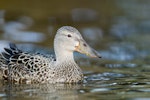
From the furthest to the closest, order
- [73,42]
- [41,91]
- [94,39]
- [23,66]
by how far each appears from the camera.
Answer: [94,39]
[23,66]
[73,42]
[41,91]

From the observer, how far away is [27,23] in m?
19.7

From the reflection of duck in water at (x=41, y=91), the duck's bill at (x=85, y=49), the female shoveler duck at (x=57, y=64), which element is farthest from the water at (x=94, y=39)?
the duck's bill at (x=85, y=49)

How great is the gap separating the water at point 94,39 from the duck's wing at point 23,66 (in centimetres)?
28

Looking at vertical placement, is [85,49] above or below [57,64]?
above

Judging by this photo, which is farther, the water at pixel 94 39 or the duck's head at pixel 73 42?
the duck's head at pixel 73 42

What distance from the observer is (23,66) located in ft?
39.7

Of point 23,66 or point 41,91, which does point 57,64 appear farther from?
point 41,91

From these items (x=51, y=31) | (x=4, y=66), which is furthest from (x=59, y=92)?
(x=51, y=31)

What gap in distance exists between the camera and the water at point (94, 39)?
10819mm

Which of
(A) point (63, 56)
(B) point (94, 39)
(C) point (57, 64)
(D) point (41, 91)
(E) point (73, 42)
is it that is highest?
(B) point (94, 39)

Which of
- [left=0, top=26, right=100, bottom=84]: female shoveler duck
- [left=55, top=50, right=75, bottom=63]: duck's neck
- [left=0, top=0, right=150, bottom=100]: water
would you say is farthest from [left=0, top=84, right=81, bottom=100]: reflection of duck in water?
[left=55, top=50, right=75, bottom=63]: duck's neck

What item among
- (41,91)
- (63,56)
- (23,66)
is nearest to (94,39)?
(63,56)

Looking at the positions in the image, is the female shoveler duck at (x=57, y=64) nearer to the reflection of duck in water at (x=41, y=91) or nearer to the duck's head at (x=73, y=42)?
the duck's head at (x=73, y=42)

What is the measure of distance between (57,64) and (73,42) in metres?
0.58
